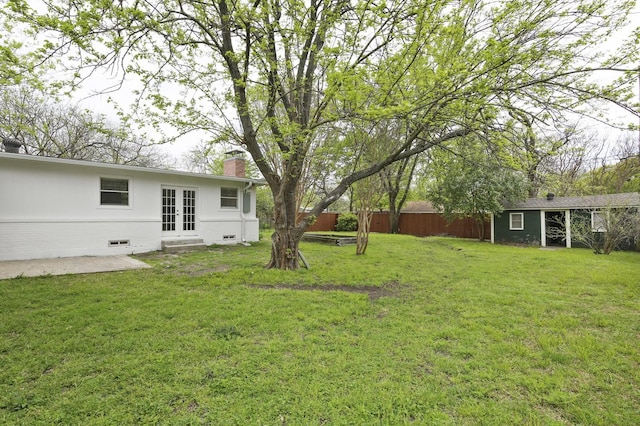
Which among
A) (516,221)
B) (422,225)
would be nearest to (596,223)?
(516,221)

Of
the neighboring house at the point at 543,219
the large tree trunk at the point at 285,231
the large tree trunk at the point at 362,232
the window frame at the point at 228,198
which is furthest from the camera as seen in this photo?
the neighboring house at the point at 543,219

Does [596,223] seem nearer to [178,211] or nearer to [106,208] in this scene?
[178,211]

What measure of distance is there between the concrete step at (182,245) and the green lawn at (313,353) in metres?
3.96

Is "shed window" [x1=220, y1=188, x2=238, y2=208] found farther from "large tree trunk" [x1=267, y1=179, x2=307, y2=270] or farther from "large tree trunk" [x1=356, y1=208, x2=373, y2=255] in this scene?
"large tree trunk" [x1=267, y1=179, x2=307, y2=270]

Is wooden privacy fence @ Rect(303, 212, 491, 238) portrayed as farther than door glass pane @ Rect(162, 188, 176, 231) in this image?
Yes

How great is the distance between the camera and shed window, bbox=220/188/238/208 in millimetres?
11180

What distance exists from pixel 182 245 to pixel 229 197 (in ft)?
8.60

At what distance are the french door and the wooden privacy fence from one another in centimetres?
1056

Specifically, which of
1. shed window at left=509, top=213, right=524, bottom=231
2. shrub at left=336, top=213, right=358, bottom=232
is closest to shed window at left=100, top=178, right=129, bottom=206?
shrub at left=336, top=213, right=358, bottom=232

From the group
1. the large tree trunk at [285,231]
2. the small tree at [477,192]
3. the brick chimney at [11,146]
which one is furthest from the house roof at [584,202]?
the brick chimney at [11,146]

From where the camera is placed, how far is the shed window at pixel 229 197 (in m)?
11.2

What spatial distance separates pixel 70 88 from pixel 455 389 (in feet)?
23.6

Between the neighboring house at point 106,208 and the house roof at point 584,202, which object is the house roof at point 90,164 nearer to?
the neighboring house at point 106,208

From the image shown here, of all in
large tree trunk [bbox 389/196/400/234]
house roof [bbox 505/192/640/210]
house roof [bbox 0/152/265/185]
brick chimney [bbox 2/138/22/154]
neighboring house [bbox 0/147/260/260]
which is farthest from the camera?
large tree trunk [bbox 389/196/400/234]
